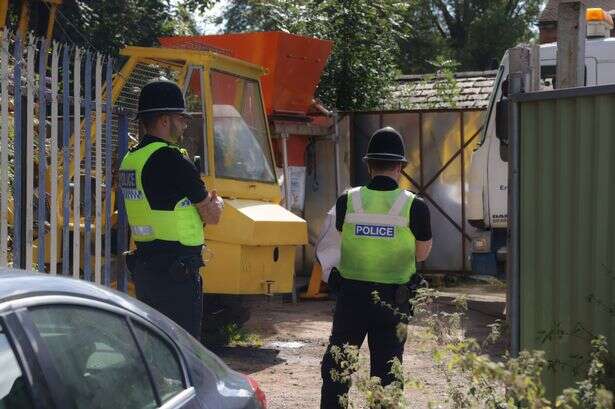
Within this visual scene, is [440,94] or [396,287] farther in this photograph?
[440,94]

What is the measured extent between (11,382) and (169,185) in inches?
114

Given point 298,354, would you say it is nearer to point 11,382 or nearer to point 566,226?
point 566,226

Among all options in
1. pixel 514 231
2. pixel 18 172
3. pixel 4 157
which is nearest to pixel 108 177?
pixel 18 172

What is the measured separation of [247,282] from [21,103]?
2567mm

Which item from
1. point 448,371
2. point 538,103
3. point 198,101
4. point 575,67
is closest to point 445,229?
point 198,101

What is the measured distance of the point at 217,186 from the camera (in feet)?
28.4

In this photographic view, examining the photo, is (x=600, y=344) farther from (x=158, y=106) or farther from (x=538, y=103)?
(x=158, y=106)

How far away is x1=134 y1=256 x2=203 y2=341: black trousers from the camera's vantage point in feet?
18.4

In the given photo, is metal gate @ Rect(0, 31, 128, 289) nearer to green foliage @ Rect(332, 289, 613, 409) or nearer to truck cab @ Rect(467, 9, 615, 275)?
green foliage @ Rect(332, 289, 613, 409)

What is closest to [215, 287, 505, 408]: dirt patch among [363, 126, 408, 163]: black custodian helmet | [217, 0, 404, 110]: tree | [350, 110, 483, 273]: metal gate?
[363, 126, 408, 163]: black custodian helmet

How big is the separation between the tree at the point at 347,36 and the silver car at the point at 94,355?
11630 millimetres

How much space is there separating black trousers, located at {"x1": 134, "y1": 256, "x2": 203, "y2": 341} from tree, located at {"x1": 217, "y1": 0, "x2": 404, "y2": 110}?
9565mm

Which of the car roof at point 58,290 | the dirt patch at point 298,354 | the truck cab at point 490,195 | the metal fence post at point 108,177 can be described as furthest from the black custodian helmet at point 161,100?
the truck cab at point 490,195

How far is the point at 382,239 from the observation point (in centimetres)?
584
